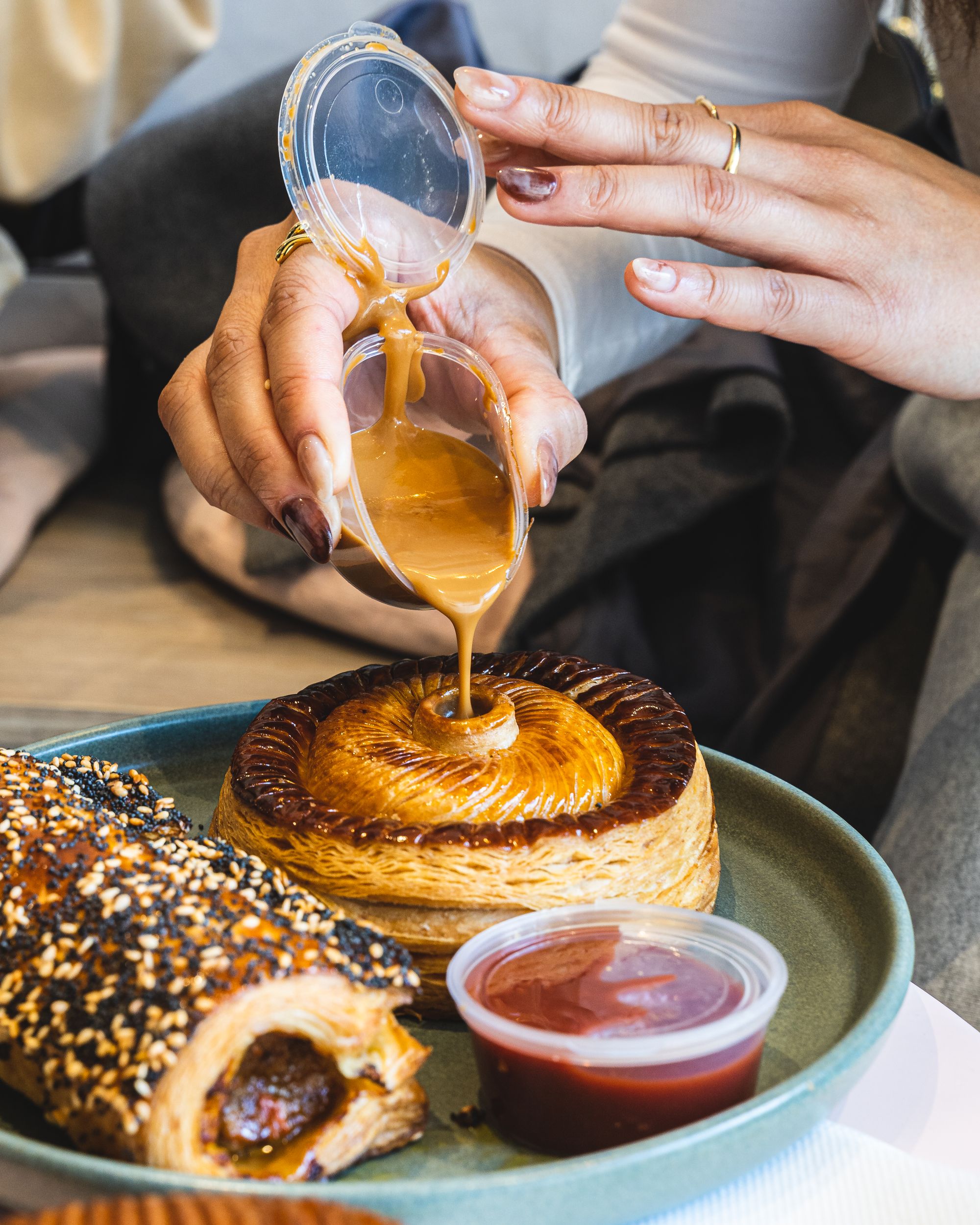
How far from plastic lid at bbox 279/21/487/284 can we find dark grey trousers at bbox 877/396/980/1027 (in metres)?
0.81

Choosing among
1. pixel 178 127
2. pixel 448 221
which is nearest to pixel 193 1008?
pixel 448 221

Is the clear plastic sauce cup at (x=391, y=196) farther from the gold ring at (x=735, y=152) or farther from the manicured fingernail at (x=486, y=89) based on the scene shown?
the gold ring at (x=735, y=152)

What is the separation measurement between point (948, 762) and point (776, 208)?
683 millimetres

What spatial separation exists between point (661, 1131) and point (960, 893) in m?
0.75

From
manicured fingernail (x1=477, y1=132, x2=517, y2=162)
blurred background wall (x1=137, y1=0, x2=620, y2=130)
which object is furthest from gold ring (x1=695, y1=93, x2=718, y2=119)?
blurred background wall (x1=137, y1=0, x2=620, y2=130)

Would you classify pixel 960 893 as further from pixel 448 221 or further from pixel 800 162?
pixel 448 221

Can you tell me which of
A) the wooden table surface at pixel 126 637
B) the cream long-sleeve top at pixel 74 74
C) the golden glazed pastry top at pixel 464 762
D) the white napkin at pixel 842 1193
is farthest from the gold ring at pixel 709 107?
the cream long-sleeve top at pixel 74 74

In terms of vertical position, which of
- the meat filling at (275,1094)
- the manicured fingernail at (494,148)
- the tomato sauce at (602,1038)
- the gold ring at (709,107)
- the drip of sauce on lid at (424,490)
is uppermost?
the gold ring at (709,107)

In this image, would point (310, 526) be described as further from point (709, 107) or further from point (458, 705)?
point (709, 107)

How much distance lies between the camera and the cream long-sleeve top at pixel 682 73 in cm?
149

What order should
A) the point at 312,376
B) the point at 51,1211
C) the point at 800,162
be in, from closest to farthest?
the point at 51,1211, the point at 312,376, the point at 800,162

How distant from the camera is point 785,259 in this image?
3.54 feet

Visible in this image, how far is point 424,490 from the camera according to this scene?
99cm

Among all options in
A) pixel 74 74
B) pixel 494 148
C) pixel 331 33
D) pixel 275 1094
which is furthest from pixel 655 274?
pixel 331 33
